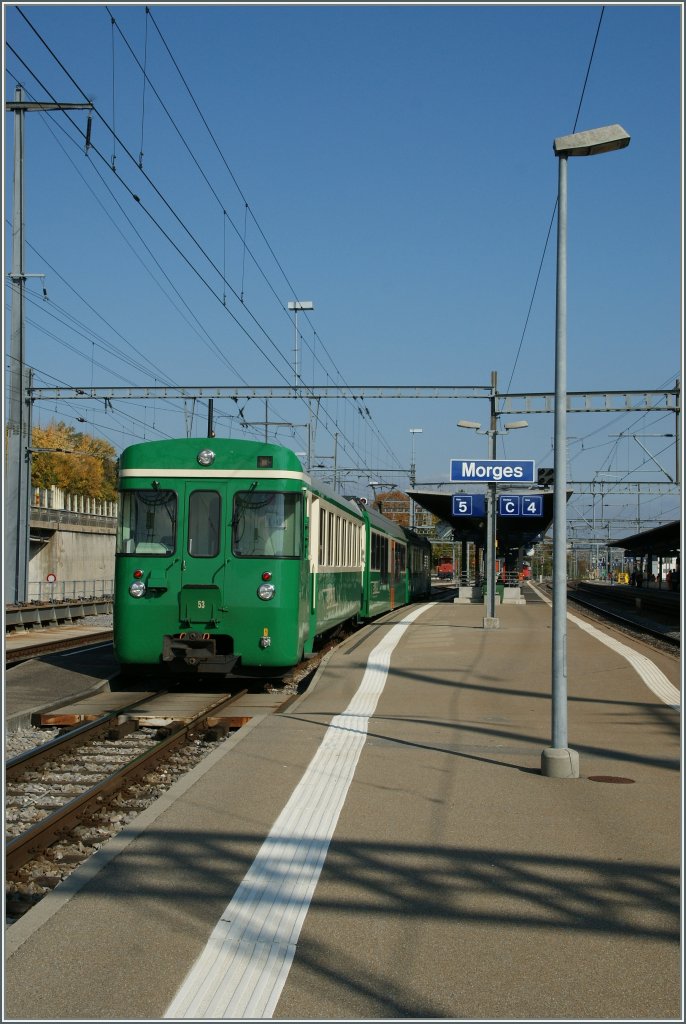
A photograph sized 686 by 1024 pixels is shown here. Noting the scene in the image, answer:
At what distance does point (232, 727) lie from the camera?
1220 cm

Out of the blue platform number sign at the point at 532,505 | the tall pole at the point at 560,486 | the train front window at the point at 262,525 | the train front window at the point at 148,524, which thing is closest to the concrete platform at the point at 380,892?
the tall pole at the point at 560,486

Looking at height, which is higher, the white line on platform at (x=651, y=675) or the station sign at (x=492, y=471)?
the station sign at (x=492, y=471)

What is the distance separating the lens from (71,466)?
80.2 metres

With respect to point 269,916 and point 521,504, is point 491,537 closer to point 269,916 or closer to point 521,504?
point 521,504

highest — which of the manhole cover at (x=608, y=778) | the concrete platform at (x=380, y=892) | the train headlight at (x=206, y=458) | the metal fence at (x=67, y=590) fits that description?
the train headlight at (x=206, y=458)

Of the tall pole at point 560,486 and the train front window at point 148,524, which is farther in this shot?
the train front window at point 148,524

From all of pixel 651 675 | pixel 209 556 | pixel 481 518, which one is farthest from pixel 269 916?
pixel 481 518

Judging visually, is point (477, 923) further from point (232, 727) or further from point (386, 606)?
point (386, 606)

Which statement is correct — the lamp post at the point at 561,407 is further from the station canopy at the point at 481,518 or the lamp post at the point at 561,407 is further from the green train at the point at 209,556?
the station canopy at the point at 481,518

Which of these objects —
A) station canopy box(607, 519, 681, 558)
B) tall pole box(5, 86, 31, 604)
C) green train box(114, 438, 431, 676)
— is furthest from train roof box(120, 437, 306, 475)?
station canopy box(607, 519, 681, 558)

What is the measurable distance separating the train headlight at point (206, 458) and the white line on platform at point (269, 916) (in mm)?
6234

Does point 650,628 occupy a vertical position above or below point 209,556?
below

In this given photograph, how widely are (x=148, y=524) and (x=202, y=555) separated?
0.84 meters

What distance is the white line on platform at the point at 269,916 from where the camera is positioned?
426cm
